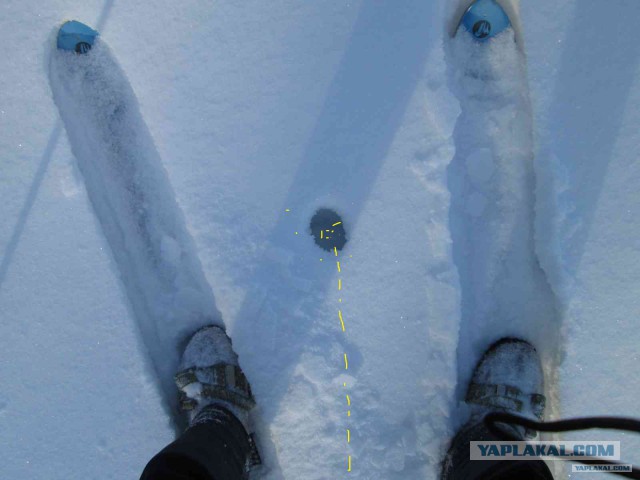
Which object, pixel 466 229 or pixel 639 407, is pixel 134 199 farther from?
pixel 639 407

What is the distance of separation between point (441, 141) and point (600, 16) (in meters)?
0.80

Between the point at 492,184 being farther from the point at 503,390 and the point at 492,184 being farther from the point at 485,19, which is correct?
the point at 503,390

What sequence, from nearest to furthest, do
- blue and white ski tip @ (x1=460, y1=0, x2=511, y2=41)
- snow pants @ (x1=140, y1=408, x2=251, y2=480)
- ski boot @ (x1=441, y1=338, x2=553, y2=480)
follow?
snow pants @ (x1=140, y1=408, x2=251, y2=480) → ski boot @ (x1=441, y1=338, x2=553, y2=480) → blue and white ski tip @ (x1=460, y1=0, x2=511, y2=41)

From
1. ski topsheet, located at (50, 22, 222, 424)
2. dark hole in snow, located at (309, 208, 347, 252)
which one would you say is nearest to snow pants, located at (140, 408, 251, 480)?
ski topsheet, located at (50, 22, 222, 424)

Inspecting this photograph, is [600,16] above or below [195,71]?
above

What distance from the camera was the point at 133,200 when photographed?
1919 millimetres

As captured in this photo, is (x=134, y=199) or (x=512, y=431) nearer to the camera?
(x=512, y=431)

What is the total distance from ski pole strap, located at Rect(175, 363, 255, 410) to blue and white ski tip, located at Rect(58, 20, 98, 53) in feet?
4.43

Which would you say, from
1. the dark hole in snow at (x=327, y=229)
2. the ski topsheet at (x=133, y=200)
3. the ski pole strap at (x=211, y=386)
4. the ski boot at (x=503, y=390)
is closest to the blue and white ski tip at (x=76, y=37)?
the ski topsheet at (x=133, y=200)

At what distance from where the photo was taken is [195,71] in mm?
1883

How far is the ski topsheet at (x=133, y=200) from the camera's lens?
6.25ft

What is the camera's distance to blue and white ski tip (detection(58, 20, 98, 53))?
6.19ft

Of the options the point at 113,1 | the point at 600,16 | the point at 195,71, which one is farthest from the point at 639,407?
the point at 113,1

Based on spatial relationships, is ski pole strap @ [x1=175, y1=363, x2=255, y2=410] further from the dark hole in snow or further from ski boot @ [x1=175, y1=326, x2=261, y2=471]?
the dark hole in snow
